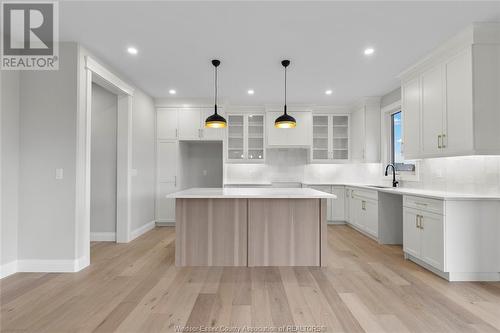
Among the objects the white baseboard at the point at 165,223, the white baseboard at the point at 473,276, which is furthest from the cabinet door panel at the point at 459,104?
the white baseboard at the point at 165,223

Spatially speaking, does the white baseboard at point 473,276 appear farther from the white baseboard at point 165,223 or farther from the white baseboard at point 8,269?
the white baseboard at point 8,269

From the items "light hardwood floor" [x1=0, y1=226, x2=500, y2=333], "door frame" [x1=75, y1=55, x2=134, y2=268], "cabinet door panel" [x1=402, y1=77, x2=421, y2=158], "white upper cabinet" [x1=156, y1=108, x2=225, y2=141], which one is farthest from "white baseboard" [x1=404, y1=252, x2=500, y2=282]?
"white upper cabinet" [x1=156, y1=108, x2=225, y2=141]

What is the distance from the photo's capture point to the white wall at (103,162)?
15.1 feet

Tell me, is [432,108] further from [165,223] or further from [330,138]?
[165,223]

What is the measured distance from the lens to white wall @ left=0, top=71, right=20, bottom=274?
301 centimetres

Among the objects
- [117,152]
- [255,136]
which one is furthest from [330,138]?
[117,152]

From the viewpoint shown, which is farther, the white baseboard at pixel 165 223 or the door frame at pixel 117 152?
the white baseboard at pixel 165 223

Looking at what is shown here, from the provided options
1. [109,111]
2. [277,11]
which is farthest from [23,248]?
[277,11]

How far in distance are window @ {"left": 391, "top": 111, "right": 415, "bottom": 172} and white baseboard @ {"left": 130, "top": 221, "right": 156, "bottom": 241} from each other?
4900 mm

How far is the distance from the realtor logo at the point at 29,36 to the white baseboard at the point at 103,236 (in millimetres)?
2669

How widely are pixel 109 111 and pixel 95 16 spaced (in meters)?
2.14

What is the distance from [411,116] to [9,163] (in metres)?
5.16

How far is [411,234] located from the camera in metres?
3.53

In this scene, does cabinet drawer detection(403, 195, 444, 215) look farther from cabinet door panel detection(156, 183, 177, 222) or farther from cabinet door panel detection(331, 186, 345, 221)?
cabinet door panel detection(156, 183, 177, 222)
